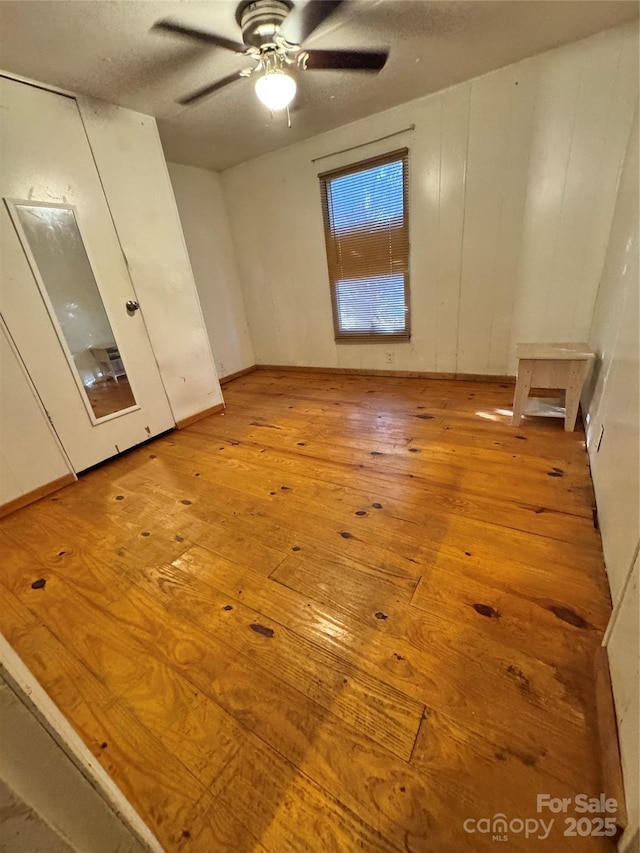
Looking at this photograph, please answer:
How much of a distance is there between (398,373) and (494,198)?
163cm

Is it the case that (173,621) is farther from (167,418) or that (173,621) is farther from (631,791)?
(167,418)

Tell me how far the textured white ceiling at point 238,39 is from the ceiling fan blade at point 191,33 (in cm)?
5

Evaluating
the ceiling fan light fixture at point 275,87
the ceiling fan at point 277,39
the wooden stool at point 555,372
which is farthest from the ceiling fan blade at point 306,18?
the wooden stool at point 555,372

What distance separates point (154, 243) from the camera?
2.60m

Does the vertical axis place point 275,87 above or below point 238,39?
below

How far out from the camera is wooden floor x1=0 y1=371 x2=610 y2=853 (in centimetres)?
77

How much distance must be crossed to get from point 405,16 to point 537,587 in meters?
2.78

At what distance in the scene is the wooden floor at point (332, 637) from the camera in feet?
2.54

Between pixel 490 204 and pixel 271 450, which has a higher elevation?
pixel 490 204

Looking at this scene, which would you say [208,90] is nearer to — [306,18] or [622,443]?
[306,18]

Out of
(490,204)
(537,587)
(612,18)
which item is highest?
(612,18)

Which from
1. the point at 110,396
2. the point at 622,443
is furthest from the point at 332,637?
the point at 110,396

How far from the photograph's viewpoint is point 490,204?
266 cm

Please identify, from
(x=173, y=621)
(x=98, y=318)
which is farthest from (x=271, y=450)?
(x=98, y=318)
